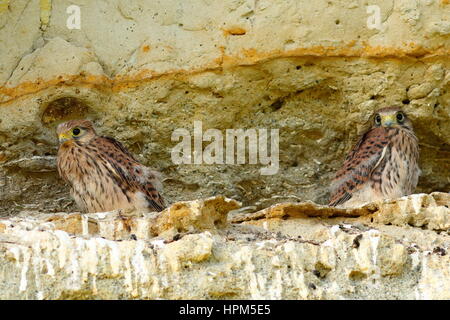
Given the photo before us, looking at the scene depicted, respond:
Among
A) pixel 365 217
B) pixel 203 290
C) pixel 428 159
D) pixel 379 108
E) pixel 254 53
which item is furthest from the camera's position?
pixel 428 159

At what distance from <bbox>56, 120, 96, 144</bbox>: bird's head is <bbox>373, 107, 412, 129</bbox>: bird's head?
223cm

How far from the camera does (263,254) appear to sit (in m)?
4.95

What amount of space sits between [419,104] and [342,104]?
1.91 ft

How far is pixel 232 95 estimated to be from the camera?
6.76 metres

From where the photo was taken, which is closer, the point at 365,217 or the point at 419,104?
the point at 365,217

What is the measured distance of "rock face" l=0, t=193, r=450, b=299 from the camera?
466 centimetres

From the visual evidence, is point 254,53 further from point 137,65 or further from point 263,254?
point 263,254

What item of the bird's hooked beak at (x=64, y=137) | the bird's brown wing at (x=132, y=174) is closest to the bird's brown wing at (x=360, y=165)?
the bird's brown wing at (x=132, y=174)

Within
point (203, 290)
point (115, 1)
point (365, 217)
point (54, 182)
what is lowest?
point (203, 290)

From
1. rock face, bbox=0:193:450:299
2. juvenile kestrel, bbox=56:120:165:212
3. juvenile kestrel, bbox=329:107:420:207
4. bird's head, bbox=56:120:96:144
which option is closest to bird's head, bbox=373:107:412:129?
juvenile kestrel, bbox=329:107:420:207

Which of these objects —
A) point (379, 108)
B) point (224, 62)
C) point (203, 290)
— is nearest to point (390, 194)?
point (379, 108)

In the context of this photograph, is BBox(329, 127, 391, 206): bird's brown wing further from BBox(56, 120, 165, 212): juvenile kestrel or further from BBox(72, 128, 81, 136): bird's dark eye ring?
BBox(72, 128, 81, 136): bird's dark eye ring

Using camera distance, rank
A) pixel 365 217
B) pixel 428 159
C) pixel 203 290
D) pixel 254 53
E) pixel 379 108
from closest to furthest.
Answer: pixel 203 290, pixel 365 217, pixel 254 53, pixel 379 108, pixel 428 159

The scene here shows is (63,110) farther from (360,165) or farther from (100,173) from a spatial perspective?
(360,165)
